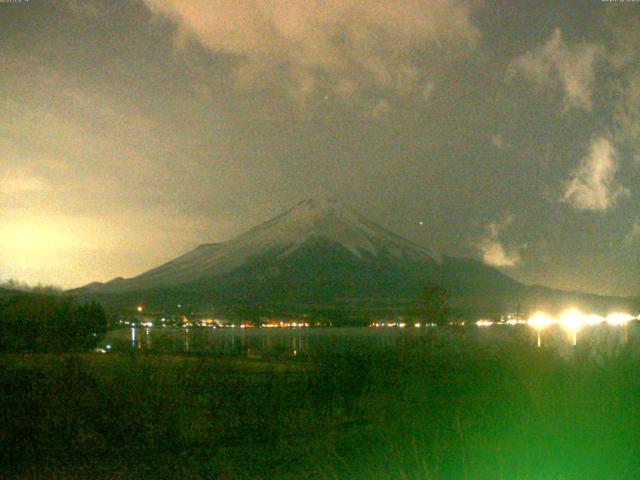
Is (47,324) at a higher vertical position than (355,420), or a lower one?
higher

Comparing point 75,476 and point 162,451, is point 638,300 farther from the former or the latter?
point 75,476

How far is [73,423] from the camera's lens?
44.6ft

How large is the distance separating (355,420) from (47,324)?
94.5 feet

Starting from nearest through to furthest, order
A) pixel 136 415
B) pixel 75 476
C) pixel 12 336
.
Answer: pixel 75 476 → pixel 136 415 → pixel 12 336

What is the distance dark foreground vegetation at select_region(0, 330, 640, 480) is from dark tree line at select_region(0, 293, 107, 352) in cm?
1994

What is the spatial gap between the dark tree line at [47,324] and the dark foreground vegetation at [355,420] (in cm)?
1994

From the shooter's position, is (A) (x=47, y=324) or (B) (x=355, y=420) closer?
(B) (x=355, y=420)

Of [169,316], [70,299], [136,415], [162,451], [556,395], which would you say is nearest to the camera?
[162,451]

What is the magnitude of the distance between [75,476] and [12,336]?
30007 mm

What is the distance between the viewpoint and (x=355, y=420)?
1539 centimetres

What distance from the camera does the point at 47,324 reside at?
40812mm

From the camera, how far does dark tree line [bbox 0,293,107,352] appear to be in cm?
3856

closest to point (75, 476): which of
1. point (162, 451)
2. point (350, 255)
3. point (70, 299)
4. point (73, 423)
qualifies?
point (162, 451)

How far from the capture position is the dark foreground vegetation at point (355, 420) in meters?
10.6
